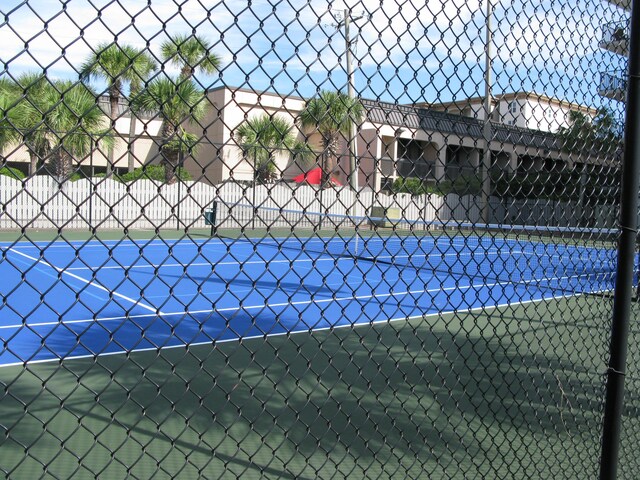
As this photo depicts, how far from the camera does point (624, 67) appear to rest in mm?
3799

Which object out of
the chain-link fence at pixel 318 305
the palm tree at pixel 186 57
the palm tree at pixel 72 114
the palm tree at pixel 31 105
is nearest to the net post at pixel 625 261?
the chain-link fence at pixel 318 305

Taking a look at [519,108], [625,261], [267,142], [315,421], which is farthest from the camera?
[315,421]

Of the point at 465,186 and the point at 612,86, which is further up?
the point at 612,86

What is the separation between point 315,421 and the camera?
552 centimetres

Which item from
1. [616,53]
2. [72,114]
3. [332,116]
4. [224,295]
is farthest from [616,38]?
[224,295]

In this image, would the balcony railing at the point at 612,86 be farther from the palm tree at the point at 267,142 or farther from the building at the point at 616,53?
the palm tree at the point at 267,142

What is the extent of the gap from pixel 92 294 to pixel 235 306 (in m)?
2.59

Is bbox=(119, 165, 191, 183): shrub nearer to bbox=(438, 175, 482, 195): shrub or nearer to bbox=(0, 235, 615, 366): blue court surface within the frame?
bbox=(0, 235, 615, 366): blue court surface

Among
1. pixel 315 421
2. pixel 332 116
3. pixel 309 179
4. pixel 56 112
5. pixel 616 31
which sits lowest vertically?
pixel 315 421

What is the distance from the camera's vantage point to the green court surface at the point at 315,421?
4.36 metres

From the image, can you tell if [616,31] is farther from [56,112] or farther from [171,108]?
[56,112]

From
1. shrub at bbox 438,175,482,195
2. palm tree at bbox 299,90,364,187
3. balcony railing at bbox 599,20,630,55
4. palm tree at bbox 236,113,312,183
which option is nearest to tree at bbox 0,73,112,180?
palm tree at bbox 236,113,312,183

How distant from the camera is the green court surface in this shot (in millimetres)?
4359

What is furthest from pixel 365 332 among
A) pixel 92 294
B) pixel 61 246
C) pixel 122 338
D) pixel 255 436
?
pixel 61 246
